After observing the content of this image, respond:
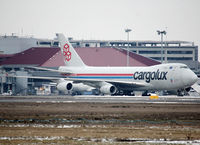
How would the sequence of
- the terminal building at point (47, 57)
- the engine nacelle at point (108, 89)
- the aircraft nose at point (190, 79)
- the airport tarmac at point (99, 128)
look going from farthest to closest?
the terminal building at point (47, 57)
the engine nacelle at point (108, 89)
the aircraft nose at point (190, 79)
the airport tarmac at point (99, 128)

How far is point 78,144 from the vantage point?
2150cm

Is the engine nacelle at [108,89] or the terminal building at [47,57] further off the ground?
the terminal building at [47,57]

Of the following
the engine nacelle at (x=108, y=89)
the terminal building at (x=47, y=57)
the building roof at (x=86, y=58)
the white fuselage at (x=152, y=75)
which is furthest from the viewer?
the building roof at (x=86, y=58)

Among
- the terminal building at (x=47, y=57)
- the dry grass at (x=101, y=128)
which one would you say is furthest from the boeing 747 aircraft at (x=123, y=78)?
the dry grass at (x=101, y=128)

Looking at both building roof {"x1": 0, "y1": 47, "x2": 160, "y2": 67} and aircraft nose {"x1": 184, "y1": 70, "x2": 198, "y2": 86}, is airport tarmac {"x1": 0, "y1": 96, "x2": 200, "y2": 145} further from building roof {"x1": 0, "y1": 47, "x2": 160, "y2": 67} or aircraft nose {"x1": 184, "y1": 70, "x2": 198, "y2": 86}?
building roof {"x1": 0, "y1": 47, "x2": 160, "y2": 67}

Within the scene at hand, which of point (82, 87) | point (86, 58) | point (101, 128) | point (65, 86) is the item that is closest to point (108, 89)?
point (65, 86)

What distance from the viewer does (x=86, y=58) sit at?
405ft

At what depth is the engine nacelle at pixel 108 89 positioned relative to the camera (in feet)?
245

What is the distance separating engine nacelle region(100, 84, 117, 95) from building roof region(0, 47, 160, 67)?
40328mm

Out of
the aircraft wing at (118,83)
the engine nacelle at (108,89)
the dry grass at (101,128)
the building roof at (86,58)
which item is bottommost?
the dry grass at (101,128)

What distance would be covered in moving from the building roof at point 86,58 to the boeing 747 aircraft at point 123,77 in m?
29.9

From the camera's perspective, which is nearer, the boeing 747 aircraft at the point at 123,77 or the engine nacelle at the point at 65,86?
the boeing 747 aircraft at the point at 123,77

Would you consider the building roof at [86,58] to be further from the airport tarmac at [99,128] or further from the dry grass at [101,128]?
the airport tarmac at [99,128]

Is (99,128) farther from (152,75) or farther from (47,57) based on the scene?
(47,57)
